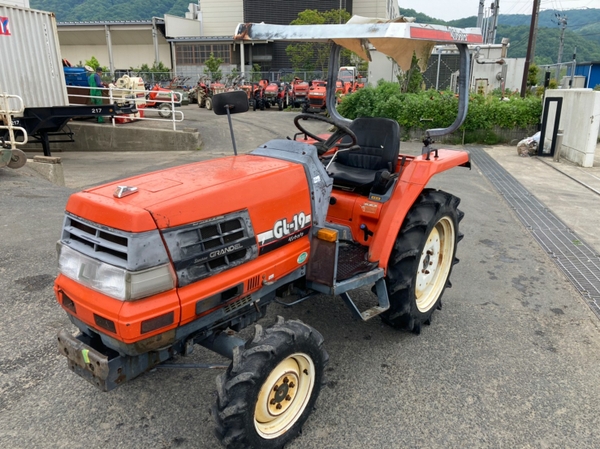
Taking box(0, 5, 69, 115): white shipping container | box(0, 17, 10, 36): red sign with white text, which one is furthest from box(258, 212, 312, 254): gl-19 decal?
box(0, 17, 10, 36): red sign with white text

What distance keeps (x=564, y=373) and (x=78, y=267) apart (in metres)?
3.05

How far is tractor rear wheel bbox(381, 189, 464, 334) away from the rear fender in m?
0.09

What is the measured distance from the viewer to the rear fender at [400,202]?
3.29 metres

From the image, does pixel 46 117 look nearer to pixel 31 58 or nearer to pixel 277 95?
pixel 31 58

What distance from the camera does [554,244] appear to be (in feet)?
18.5

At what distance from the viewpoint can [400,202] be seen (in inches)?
134

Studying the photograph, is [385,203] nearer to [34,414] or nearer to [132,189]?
[132,189]

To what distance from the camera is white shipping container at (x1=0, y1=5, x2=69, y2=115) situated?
31.3ft

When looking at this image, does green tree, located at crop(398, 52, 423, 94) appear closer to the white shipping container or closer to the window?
the white shipping container

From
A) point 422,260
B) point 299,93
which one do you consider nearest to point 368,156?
point 422,260

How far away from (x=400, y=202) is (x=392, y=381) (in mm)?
1216

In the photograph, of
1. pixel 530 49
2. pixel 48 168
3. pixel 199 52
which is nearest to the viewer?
pixel 48 168

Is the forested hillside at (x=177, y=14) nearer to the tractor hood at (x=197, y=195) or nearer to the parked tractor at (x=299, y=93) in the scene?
the parked tractor at (x=299, y=93)

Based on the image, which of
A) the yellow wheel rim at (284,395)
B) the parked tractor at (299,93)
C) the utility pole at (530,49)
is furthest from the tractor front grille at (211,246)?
the parked tractor at (299,93)
